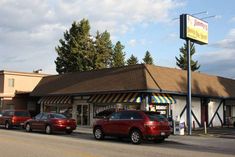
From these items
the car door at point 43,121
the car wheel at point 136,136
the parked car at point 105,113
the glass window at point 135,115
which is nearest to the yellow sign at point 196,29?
the parked car at point 105,113

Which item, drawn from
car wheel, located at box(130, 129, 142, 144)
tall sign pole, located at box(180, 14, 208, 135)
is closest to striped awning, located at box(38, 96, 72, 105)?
tall sign pole, located at box(180, 14, 208, 135)

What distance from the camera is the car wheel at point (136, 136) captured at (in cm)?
2069

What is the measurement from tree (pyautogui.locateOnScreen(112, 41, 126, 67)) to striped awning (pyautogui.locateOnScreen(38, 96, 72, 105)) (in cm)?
Answer: 3508

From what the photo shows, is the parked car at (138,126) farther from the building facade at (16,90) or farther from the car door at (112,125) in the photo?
the building facade at (16,90)

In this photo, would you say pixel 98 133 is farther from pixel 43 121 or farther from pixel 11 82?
pixel 11 82

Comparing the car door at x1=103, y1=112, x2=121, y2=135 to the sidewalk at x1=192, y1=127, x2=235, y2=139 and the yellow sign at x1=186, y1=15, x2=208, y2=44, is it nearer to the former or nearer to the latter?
the sidewalk at x1=192, y1=127, x2=235, y2=139

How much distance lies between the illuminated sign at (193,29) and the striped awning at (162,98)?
208 inches

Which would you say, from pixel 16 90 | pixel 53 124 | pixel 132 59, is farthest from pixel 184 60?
pixel 53 124

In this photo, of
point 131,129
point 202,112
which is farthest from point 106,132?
point 202,112

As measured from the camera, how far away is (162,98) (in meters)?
32.9

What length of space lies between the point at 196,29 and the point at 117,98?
847 cm

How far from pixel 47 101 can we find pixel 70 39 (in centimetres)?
3119

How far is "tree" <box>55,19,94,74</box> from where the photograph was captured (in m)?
69.4

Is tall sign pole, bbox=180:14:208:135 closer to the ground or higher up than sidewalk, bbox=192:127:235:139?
higher up
